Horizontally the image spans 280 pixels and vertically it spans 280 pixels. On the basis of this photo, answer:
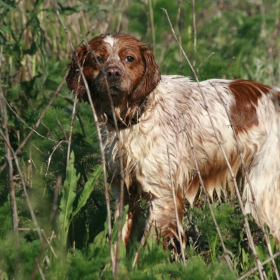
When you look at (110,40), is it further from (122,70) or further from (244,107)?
(244,107)

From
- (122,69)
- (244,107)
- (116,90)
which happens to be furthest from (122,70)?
(244,107)

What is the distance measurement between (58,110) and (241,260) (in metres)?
1.78

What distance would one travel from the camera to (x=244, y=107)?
4.43 metres

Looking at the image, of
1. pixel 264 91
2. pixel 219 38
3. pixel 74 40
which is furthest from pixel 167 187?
pixel 219 38

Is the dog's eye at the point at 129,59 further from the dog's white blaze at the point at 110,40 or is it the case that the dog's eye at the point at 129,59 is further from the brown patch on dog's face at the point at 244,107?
the brown patch on dog's face at the point at 244,107

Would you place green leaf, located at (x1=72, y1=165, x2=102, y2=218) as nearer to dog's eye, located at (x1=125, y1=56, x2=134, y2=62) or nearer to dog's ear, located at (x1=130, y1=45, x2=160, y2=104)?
dog's ear, located at (x1=130, y1=45, x2=160, y2=104)

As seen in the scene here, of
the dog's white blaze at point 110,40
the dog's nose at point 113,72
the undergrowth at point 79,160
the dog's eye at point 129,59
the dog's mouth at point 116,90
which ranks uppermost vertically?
the dog's white blaze at point 110,40

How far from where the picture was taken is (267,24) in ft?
24.2

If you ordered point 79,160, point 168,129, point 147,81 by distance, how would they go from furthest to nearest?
point 79,160, point 168,129, point 147,81

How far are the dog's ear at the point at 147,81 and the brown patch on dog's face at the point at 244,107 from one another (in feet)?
2.07

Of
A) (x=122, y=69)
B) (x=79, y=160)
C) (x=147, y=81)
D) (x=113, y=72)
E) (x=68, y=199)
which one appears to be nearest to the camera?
(x=68, y=199)

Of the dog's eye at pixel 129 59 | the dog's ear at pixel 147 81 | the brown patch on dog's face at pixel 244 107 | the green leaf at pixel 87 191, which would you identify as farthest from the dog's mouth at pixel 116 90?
the brown patch on dog's face at pixel 244 107

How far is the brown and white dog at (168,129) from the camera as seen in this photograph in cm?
408

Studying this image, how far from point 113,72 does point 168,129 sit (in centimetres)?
58
